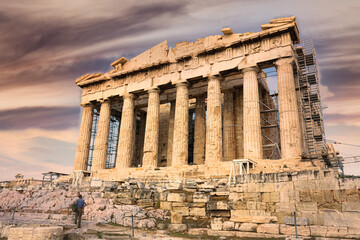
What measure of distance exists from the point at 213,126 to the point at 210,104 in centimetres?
176

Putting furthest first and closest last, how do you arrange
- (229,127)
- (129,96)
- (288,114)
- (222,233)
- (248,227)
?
(129,96) → (229,127) → (288,114) → (248,227) → (222,233)

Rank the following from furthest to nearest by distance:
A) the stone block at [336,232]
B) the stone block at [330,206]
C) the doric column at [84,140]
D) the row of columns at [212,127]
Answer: the doric column at [84,140] < the row of columns at [212,127] < the stone block at [330,206] < the stone block at [336,232]

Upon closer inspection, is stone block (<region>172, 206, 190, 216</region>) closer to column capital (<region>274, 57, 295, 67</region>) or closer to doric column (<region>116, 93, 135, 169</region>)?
column capital (<region>274, 57, 295, 67</region>)

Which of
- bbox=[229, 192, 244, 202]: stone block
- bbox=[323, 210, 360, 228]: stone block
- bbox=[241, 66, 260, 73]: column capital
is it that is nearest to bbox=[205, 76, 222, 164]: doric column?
bbox=[241, 66, 260, 73]: column capital

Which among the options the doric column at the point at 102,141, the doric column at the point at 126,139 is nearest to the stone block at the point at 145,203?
the doric column at the point at 126,139

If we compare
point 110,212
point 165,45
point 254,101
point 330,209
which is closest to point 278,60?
point 254,101

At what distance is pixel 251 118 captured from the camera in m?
19.0

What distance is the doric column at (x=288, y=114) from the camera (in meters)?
17.3

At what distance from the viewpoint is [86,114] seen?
92.0 feet

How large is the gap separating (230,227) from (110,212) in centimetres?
527

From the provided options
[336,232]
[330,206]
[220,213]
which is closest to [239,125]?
[220,213]

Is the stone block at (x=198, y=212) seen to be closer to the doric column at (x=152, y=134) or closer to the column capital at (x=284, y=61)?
the doric column at (x=152, y=134)

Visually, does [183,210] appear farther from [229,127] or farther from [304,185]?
[229,127]

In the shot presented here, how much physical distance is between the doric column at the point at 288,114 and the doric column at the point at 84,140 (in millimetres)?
17148
